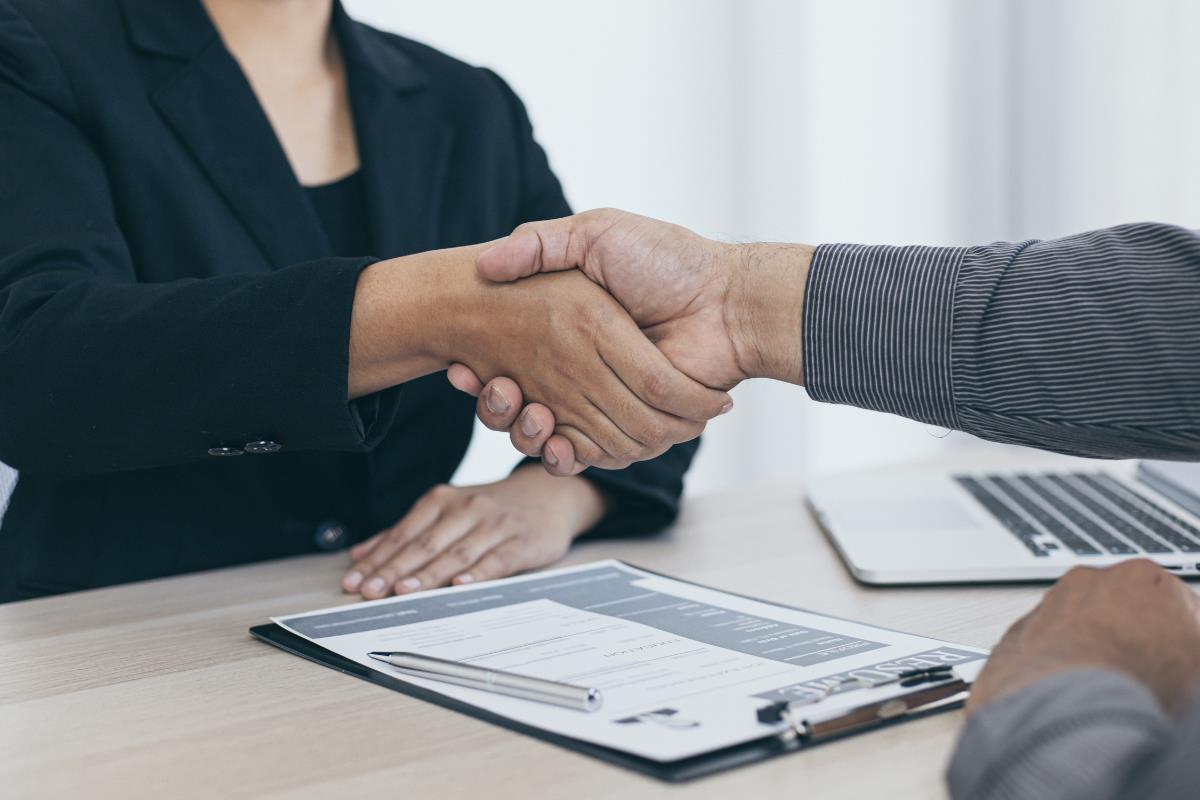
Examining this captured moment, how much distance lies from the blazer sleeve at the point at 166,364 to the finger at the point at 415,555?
0.38ft

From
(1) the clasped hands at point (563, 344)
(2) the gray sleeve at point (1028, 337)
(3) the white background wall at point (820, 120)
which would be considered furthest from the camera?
(3) the white background wall at point (820, 120)

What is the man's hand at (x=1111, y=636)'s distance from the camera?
592 mm

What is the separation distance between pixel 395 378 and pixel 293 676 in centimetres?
33

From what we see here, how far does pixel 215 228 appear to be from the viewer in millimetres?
1316

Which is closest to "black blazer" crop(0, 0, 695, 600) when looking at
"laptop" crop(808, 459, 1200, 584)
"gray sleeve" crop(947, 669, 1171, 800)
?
"laptop" crop(808, 459, 1200, 584)

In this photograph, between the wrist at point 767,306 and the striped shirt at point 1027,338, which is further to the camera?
the wrist at point 767,306

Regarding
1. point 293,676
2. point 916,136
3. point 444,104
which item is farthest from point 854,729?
point 916,136

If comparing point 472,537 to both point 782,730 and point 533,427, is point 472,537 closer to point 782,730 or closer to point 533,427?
point 533,427

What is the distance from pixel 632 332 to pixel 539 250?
0.38 feet

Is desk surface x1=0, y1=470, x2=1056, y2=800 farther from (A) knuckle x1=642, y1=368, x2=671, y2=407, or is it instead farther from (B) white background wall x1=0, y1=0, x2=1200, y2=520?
(B) white background wall x1=0, y1=0, x2=1200, y2=520

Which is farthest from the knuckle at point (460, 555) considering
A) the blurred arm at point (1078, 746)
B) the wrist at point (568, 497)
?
the blurred arm at point (1078, 746)

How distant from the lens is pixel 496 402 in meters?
1.11

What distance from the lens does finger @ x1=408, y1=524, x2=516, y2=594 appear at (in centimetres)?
105

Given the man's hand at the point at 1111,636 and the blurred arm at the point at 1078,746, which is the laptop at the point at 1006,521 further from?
the blurred arm at the point at 1078,746
